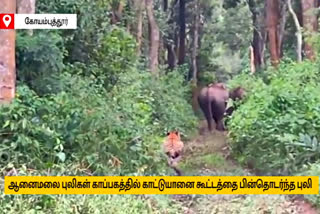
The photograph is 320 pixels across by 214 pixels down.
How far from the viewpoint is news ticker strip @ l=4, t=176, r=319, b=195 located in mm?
5473

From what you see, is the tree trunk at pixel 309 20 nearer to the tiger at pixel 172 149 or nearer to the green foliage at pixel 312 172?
the tiger at pixel 172 149

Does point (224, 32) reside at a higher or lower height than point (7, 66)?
higher

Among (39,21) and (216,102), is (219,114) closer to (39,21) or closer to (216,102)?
(216,102)

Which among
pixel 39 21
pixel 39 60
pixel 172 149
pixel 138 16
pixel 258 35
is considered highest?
pixel 258 35

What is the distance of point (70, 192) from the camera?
5.54 metres

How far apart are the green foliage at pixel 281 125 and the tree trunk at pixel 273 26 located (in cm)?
447

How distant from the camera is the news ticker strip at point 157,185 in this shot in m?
5.47

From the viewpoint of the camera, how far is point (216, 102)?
14.3 metres

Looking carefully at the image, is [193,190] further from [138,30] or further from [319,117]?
[138,30]

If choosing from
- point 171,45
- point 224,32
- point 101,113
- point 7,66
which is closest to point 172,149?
point 101,113

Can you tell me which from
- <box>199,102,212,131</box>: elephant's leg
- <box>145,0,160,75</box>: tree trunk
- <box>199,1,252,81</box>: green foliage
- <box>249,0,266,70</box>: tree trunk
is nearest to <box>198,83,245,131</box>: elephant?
<box>199,102,212,131</box>: elephant's leg

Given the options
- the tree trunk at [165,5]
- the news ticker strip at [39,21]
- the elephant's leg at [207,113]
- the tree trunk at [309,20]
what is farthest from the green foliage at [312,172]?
the tree trunk at [165,5]

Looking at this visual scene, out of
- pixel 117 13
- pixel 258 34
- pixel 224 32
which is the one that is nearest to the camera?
pixel 117 13

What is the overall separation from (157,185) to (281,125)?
7.70ft
